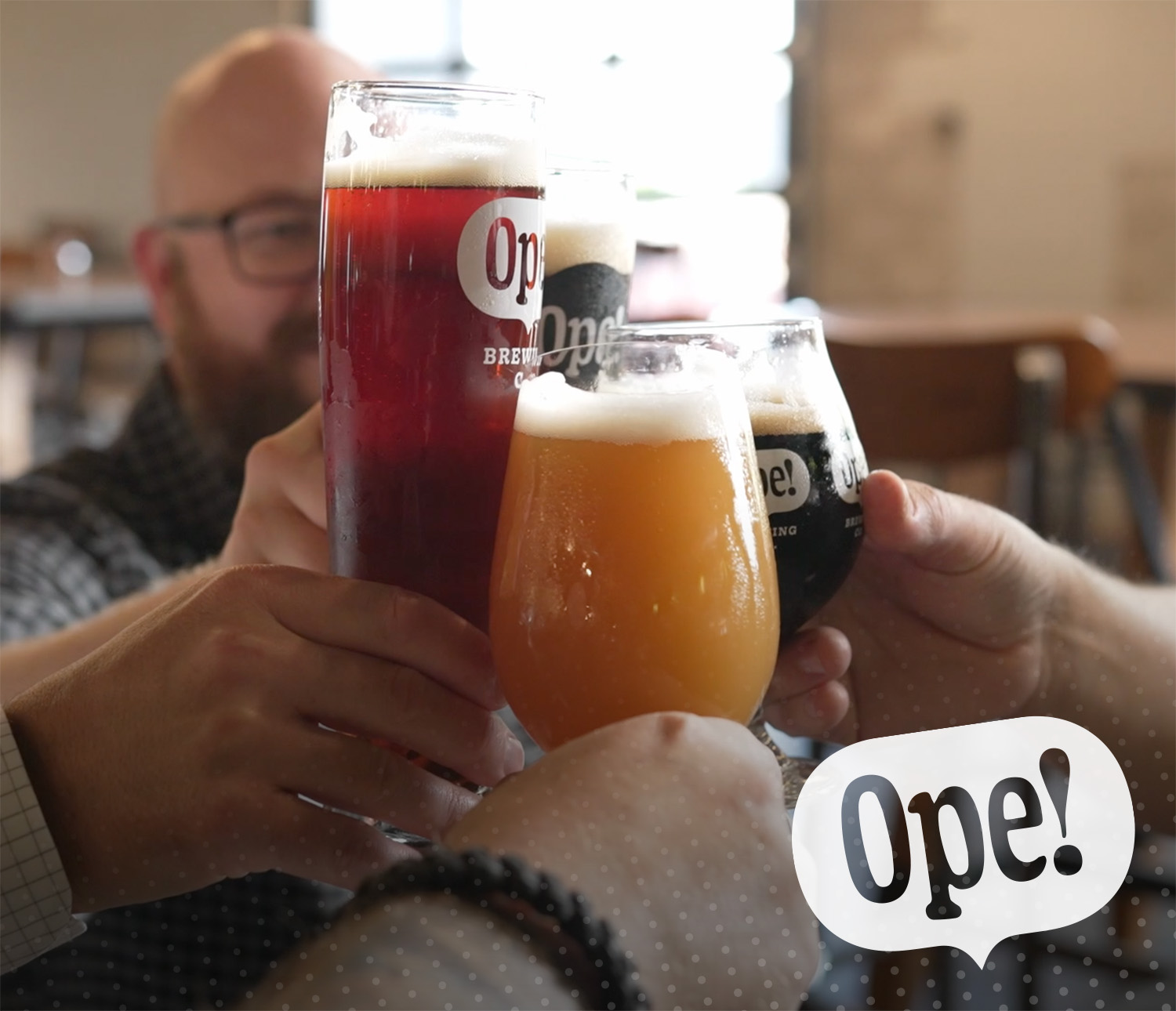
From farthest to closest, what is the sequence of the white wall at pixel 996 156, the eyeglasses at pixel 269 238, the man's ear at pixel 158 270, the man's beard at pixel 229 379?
the white wall at pixel 996 156, the man's ear at pixel 158 270, the eyeglasses at pixel 269 238, the man's beard at pixel 229 379

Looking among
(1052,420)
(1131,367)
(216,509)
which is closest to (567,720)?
(216,509)

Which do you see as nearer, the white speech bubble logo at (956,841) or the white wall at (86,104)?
the white speech bubble logo at (956,841)

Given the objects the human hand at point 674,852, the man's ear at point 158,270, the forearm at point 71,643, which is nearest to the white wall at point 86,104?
the man's ear at point 158,270

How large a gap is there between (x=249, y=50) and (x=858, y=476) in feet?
3.20

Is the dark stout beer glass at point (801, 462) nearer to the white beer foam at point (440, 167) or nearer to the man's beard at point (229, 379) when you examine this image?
the white beer foam at point (440, 167)

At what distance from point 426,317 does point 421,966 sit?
0.27 m

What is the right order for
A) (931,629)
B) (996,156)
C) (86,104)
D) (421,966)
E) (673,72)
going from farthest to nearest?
(86,104) < (673,72) < (996,156) < (931,629) < (421,966)

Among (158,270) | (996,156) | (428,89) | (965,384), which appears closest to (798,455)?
(428,89)

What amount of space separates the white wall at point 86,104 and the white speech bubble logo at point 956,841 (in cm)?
578

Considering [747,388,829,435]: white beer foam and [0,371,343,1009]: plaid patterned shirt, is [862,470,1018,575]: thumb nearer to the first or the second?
[747,388,829,435]: white beer foam

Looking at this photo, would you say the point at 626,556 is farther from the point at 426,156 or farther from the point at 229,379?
the point at 229,379

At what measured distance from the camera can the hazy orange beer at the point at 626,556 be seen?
19.4 inches

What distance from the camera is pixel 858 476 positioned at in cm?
60

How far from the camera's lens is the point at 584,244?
0.66m
